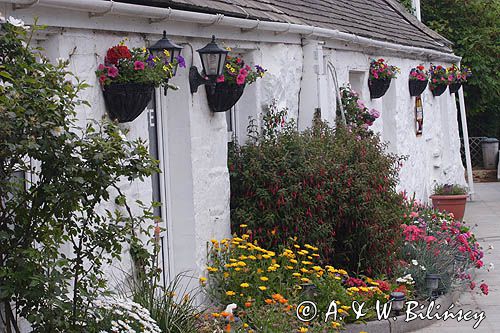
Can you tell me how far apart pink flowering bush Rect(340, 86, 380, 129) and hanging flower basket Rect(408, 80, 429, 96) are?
3109 mm

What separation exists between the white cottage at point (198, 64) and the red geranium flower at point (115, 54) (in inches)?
2.9

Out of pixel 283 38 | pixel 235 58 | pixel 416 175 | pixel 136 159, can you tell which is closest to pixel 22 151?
pixel 136 159

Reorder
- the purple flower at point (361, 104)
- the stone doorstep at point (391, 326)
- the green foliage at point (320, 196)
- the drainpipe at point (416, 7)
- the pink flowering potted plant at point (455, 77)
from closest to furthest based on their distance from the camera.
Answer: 1. the stone doorstep at point (391, 326)
2. the green foliage at point (320, 196)
3. the purple flower at point (361, 104)
4. the pink flowering potted plant at point (455, 77)
5. the drainpipe at point (416, 7)

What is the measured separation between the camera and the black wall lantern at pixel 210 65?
7.39 metres

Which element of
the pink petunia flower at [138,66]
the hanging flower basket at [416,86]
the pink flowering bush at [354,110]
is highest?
the hanging flower basket at [416,86]

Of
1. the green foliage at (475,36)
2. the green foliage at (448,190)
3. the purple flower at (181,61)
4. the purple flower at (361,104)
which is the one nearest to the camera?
the purple flower at (181,61)

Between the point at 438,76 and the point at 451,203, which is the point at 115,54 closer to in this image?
the point at 451,203

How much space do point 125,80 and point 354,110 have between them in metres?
5.36

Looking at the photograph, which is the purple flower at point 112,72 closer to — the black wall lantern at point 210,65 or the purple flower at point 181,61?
the purple flower at point 181,61

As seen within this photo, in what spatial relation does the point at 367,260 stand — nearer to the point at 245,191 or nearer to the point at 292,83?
the point at 245,191

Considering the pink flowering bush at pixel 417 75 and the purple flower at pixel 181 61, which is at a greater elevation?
the pink flowering bush at pixel 417 75

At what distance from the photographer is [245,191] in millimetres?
8250

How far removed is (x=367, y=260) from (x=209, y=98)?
219cm

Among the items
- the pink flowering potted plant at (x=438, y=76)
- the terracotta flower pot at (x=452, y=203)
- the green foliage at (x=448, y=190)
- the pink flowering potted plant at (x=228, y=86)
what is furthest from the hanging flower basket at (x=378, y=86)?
the pink flowering potted plant at (x=228, y=86)
